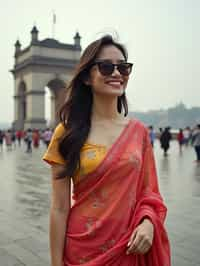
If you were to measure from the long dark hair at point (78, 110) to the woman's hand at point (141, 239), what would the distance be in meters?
0.41

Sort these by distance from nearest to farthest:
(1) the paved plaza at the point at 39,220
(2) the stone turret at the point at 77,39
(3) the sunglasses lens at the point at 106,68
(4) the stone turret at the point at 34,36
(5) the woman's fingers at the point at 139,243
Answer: (5) the woman's fingers at the point at 139,243
(3) the sunglasses lens at the point at 106,68
(1) the paved plaza at the point at 39,220
(4) the stone turret at the point at 34,36
(2) the stone turret at the point at 77,39

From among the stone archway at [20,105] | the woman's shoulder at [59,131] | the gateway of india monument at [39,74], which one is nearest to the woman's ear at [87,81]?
the woman's shoulder at [59,131]

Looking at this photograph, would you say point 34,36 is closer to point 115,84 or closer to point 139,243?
point 115,84

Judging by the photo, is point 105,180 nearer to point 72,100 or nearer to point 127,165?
point 127,165

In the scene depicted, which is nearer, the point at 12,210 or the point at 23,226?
the point at 23,226

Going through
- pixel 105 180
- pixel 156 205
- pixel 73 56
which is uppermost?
pixel 73 56

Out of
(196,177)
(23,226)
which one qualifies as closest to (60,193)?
(23,226)

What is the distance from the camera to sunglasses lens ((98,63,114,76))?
2.00 m

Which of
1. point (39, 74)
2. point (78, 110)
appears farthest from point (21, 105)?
point (78, 110)

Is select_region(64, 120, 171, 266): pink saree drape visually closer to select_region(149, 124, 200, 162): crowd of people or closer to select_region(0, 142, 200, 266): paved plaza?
select_region(0, 142, 200, 266): paved plaza

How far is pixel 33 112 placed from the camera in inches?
1576

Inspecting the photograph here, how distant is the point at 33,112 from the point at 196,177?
30416 mm

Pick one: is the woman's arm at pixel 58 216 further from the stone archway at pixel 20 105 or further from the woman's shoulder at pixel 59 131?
the stone archway at pixel 20 105

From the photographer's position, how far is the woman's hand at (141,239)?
1.78 m
